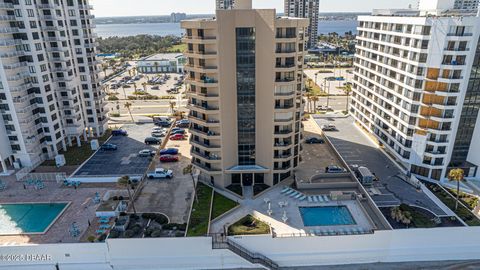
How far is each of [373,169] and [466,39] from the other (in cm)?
2786

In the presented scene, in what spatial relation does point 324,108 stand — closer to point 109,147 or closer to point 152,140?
point 152,140

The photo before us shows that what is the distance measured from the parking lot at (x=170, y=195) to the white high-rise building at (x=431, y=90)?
4323 centimetres

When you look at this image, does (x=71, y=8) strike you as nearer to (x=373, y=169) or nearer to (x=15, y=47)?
(x=15, y=47)

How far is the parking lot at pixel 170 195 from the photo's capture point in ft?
171

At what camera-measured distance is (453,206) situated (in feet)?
171

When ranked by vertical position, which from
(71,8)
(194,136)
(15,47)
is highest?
(71,8)

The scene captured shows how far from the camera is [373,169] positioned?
64938mm

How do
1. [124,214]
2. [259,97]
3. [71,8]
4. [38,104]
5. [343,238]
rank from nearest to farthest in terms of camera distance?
1. [343,238]
2. [124,214]
3. [259,97]
4. [38,104]
5. [71,8]

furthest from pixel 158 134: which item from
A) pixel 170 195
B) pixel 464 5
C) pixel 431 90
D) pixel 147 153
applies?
pixel 464 5

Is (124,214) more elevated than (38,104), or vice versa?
(38,104)

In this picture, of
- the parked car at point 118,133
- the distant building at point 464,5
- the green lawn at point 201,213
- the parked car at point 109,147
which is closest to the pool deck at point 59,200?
the parked car at point 109,147

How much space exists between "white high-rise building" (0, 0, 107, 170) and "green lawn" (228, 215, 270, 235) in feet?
159

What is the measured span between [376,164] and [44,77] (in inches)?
2875

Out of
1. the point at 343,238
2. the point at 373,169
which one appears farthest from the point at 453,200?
the point at 343,238
